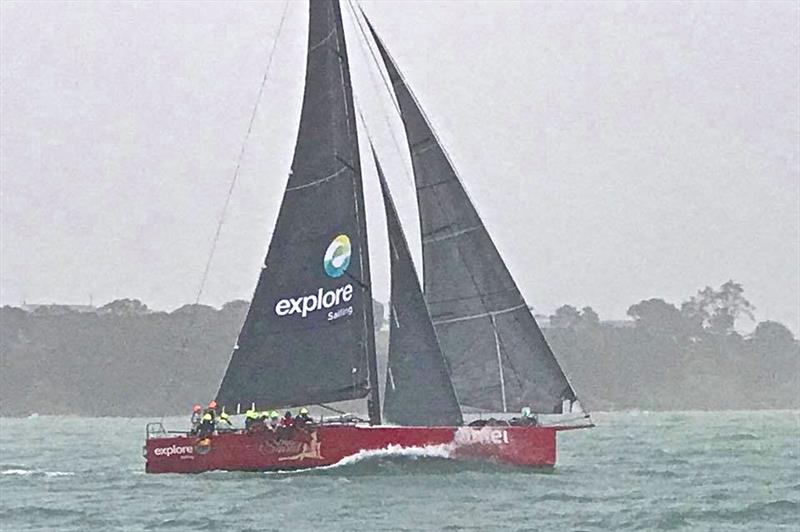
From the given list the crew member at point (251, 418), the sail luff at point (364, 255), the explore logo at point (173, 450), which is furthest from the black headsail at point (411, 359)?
the explore logo at point (173, 450)

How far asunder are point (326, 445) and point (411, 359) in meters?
2.59

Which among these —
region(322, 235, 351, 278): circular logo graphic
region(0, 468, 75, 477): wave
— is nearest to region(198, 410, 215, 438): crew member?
region(322, 235, 351, 278): circular logo graphic

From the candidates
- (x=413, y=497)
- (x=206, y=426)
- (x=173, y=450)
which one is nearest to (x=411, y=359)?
(x=206, y=426)

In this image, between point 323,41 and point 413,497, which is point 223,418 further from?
point 323,41

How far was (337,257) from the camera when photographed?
36.2 meters

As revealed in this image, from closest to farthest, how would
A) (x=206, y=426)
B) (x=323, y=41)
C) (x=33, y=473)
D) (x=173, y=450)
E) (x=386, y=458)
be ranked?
(x=386, y=458), (x=206, y=426), (x=173, y=450), (x=323, y=41), (x=33, y=473)

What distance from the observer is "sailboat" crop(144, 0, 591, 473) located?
3578cm

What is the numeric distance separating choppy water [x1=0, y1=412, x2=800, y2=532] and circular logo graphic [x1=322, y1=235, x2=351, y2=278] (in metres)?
3.90

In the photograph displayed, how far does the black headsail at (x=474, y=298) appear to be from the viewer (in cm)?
3728

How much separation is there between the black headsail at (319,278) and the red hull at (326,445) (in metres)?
1.48

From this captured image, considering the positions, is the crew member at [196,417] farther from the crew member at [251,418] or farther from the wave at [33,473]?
the wave at [33,473]

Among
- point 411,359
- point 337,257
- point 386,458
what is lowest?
point 386,458

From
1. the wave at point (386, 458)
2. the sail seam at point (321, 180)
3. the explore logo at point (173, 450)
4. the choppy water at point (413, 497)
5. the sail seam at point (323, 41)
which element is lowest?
the choppy water at point (413, 497)

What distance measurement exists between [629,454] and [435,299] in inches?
526
